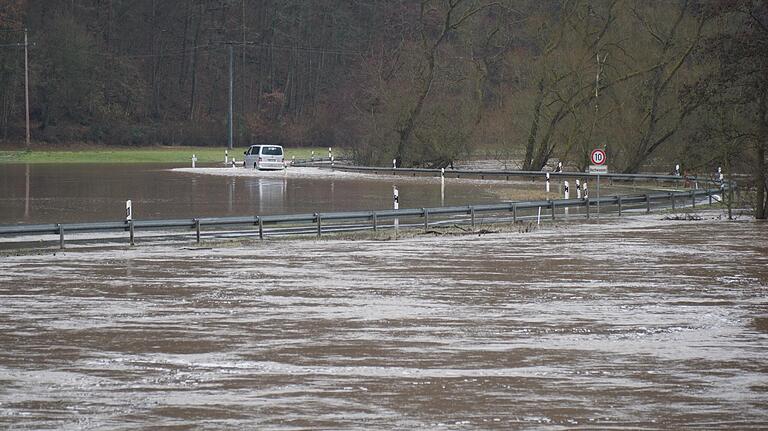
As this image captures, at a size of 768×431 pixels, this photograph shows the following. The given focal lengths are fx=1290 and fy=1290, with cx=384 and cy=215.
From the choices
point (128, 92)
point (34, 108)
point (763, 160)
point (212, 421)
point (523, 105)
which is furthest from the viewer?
point (128, 92)

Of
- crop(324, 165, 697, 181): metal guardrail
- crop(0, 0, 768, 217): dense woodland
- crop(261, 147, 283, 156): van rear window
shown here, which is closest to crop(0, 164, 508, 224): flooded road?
crop(324, 165, 697, 181): metal guardrail

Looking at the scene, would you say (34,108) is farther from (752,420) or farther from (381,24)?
A: (752,420)

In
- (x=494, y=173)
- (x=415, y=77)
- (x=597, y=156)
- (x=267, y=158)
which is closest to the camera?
(x=597, y=156)

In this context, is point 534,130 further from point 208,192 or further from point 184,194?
point 184,194

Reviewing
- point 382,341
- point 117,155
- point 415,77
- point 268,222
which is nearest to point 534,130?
point 415,77

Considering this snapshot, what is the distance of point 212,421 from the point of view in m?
11.2

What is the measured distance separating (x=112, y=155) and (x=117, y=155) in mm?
370

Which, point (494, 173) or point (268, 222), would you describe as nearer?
point (268, 222)

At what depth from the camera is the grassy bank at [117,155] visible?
297 ft

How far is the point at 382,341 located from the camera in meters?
15.7

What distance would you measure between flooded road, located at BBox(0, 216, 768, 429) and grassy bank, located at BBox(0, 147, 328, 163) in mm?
65320

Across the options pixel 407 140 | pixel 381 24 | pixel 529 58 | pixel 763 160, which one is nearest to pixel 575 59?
pixel 529 58

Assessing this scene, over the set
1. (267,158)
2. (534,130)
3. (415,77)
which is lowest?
(267,158)

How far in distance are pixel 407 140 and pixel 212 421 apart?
67.5m
